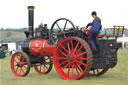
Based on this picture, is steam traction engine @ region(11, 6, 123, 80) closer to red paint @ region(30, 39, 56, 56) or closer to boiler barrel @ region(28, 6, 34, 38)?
red paint @ region(30, 39, 56, 56)

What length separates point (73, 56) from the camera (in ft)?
29.7

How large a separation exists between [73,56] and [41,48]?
207 centimetres

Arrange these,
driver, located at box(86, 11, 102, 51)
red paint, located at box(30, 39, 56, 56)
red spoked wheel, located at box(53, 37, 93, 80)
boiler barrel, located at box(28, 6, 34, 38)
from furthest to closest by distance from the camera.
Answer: boiler barrel, located at box(28, 6, 34, 38)
red paint, located at box(30, 39, 56, 56)
driver, located at box(86, 11, 102, 51)
red spoked wheel, located at box(53, 37, 93, 80)

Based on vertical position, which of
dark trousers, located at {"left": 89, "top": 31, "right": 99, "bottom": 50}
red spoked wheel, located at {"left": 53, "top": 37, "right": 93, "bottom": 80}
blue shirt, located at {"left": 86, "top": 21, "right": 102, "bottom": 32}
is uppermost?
blue shirt, located at {"left": 86, "top": 21, "right": 102, "bottom": 32}

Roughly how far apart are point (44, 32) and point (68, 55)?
229cm

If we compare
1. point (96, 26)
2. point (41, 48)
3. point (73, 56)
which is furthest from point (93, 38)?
point (41, 48)

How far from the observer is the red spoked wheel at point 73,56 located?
8.66 m

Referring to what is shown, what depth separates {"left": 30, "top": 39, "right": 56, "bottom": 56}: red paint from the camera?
34.4 ft

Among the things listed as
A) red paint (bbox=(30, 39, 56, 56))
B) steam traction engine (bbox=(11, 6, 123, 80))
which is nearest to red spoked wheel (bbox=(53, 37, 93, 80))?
steam traction engine (bbox=(11, 6, 123, 80))

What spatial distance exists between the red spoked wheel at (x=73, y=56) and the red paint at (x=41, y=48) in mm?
826

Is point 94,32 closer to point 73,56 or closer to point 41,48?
point 73,56

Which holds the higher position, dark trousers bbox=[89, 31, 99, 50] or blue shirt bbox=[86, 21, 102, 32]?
blue shirt bbox=[86, 21, 102, 32]

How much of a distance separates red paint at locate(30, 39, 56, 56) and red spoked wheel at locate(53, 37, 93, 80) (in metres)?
0.83

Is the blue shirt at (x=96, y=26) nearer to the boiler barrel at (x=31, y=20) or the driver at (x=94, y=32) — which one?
the driver at (x=94, y=32)
